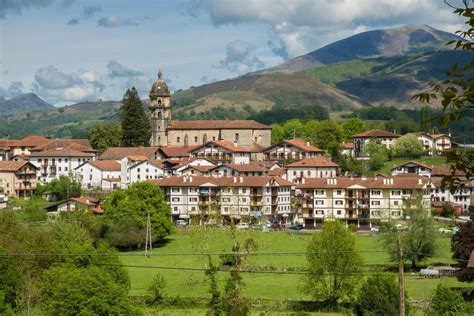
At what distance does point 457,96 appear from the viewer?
6.11 metres

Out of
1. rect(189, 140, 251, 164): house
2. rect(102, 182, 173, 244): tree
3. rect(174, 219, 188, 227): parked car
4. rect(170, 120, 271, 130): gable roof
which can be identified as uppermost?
rect(170, 120, 271, 130): gable roof

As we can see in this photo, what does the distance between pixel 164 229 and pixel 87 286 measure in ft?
87.9

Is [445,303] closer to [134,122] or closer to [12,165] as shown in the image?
[12,165]

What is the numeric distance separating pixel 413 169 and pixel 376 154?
747cm

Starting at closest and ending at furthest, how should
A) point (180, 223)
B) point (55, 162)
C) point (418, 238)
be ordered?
point (418, 238), point (180, 223), point (55, 162)

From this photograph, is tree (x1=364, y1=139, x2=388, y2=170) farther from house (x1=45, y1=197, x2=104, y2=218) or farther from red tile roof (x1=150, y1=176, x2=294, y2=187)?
house (x1=45, y1=197, x2=104, y2=218)

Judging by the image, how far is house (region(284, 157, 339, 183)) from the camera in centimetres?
7888

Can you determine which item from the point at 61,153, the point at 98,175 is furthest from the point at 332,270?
the point at 61,153

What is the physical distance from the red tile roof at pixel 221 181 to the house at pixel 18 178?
52.5ft

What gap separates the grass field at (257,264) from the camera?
40.1 m

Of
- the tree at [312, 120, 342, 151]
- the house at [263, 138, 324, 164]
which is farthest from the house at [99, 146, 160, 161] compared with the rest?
the tree at [312, 120, 342, 151]

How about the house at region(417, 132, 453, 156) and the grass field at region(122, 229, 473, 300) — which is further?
the house at region(417, 132, 453, 156)

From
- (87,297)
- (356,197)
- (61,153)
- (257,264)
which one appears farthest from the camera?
(61,153)

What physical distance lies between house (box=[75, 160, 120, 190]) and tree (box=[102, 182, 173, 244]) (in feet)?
67.5
